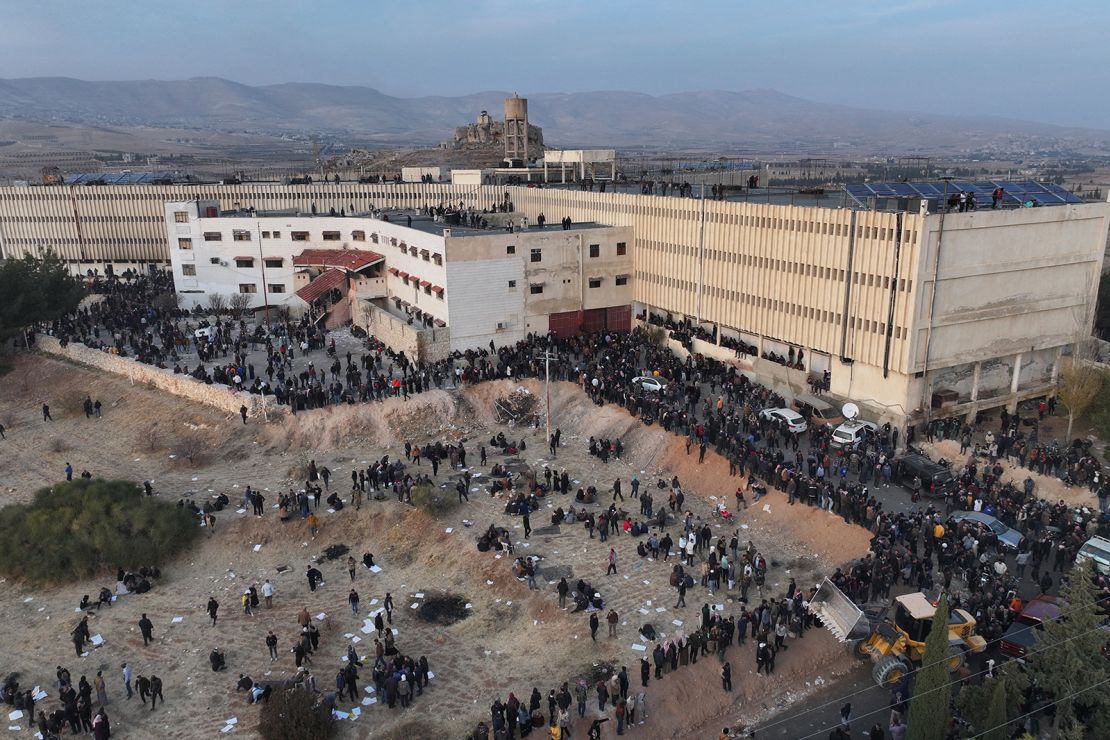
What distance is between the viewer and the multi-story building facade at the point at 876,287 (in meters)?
32.5

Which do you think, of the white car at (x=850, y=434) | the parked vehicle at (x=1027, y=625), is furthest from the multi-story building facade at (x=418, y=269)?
the parked vehicle at (x=1027, y=625)

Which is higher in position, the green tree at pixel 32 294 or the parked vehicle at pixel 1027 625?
the green tree at pixel 32 294

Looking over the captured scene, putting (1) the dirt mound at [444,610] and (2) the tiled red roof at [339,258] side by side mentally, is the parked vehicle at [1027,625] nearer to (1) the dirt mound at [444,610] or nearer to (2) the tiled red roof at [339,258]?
(1) the dirt mound at [444,610]

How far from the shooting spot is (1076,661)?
1723 cm

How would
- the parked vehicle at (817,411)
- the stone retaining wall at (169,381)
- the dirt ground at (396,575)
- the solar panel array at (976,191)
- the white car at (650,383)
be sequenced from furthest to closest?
the stone retaining wall at (169,381)
the white car at (650,383)
the solar panel array at (976,191)
the parked vehicle at (817,411)
the dirt ground at (396,575)

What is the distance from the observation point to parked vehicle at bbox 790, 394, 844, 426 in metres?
33.5

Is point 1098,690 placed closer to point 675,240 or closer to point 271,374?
point 675,240

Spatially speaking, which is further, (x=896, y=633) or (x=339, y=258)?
(x=339, y=258)

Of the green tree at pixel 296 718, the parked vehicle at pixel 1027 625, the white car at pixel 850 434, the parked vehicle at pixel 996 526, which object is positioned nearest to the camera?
the green tree at pixel 296 718

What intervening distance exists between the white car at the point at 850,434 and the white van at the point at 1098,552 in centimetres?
848

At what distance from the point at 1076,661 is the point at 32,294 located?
1964 inches

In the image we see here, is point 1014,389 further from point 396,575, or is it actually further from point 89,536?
point 89,536

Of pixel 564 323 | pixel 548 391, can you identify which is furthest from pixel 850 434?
pixel 564 323

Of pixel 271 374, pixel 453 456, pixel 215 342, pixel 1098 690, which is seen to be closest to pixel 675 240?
pixel 453 456
